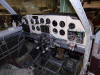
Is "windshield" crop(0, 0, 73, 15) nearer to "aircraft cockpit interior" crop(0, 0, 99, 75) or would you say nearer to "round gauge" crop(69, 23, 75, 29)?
"aircraft cockpit interior" crop(0, 0, 99, 75)

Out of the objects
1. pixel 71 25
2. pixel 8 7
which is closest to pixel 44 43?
pixel 71 25

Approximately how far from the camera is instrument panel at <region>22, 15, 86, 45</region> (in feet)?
5.51

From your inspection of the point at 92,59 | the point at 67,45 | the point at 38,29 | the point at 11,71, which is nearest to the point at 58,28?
the point at 67,45

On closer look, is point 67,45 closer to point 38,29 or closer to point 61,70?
point 61,70

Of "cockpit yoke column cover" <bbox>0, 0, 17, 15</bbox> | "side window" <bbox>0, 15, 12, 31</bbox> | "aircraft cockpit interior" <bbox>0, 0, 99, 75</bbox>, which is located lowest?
"aircraft cockpit interior" <bbox>0, 0, 99, 75</bbox>

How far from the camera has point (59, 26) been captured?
1928 millimetres

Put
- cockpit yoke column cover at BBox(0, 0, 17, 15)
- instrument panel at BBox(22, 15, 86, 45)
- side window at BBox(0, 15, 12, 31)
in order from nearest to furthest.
Answer: instrument panel at BBox(22, 15, 86, 45)
cockpit yoke column cover at BBox(0, 0, 17, 15)
side window at BBox(0, 15, 12, 31)

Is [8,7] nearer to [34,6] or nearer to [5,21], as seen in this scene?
[5,21]

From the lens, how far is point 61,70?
2020mm

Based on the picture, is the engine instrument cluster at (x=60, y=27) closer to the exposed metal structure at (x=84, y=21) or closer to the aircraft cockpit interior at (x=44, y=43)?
the aircraft cockpit interior at (x=44, y=43)

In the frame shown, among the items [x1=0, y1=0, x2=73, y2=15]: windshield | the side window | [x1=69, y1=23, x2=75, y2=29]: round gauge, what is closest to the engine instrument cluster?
[x1=69, y1=23, x2=75, y2=29]: round gauge

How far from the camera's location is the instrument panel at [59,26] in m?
1.68

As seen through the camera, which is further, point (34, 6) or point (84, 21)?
point (34, 6)

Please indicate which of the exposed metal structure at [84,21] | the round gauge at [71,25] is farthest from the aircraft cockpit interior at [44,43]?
the exposed metal structure at [84,21]
